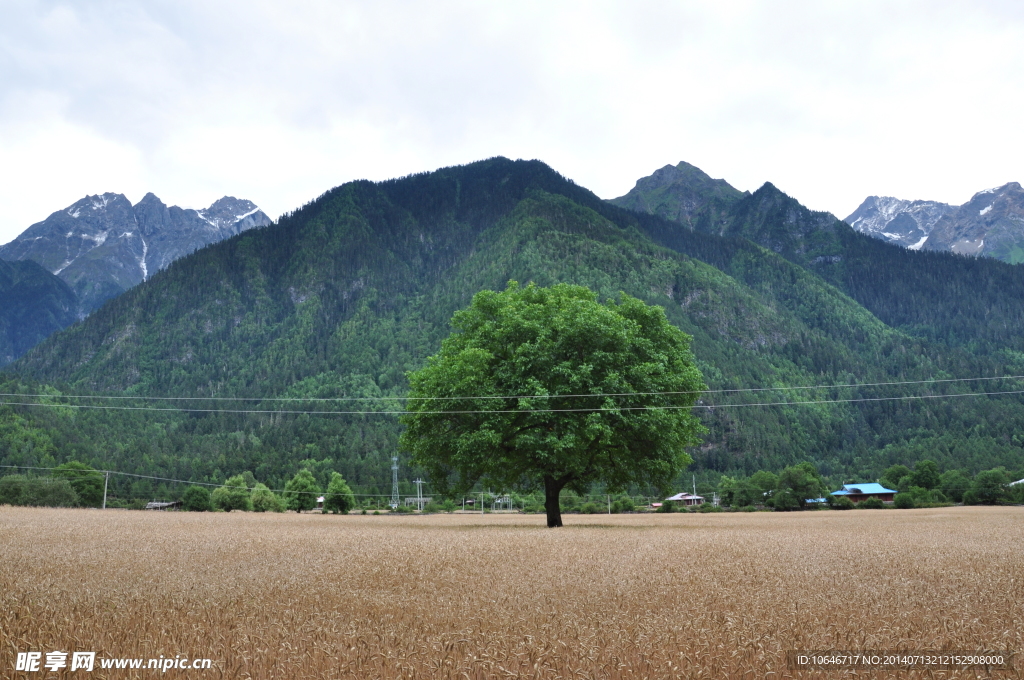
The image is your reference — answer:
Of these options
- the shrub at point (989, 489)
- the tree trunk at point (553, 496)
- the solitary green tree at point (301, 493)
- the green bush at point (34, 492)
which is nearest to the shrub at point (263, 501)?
the solitary green tree at point (301, 493)

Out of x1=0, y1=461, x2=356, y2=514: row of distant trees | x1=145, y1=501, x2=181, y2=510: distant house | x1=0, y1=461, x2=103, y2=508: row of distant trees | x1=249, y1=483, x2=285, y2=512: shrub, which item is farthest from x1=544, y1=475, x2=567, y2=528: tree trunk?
x1=145, y1=501, x2=181, y2=510: distant house

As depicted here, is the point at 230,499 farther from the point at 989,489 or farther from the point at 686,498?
the point at 686,498

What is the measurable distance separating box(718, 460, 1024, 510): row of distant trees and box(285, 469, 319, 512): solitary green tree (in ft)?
212

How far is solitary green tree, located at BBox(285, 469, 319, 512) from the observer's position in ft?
342

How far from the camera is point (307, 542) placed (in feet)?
71.5

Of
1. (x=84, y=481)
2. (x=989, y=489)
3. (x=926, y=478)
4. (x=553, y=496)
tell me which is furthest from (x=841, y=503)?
(x=84, y=481)

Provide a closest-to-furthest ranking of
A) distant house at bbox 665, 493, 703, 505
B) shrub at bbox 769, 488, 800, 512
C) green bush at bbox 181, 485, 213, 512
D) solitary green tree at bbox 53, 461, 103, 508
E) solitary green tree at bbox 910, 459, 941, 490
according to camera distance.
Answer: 1. green bush at bbox 181, 485, 213, 512
2. shrub at bbox 769, 488, 800, 512
3. solitary green tree at bbox 53, 461, 103, 508
4. solitary green tree at bbox 910, 459, 941, 490
5. distant house at bbox 665, 493, 703, 505

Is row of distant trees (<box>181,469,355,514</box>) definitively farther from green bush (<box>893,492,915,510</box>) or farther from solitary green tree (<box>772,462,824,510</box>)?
green bush (<box>893,492,915,510</box>)

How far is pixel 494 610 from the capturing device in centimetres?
890

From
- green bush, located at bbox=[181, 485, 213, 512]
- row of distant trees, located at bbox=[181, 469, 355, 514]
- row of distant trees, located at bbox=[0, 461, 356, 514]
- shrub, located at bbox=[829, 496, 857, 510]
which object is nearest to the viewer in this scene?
row of distant trees, located at bbox=[0, 461, 356, 514]

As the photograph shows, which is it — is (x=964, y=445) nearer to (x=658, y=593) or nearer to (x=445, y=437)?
(x=445, y=437)

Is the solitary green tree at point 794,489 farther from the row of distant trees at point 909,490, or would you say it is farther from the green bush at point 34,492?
the green bush at point 34,492

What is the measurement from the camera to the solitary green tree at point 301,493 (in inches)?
4109

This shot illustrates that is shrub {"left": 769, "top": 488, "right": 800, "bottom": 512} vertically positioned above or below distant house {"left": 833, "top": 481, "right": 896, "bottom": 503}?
above
